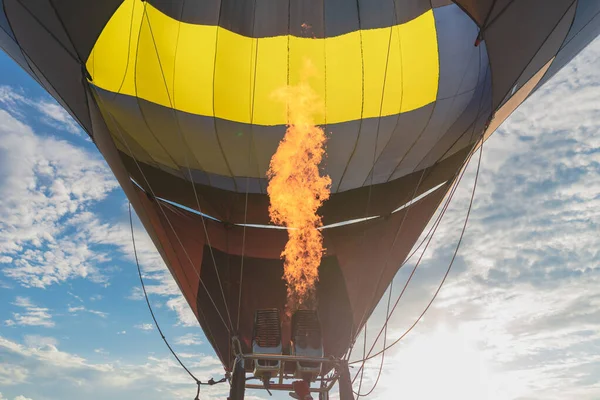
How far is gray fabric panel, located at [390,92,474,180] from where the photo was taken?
22.8ft

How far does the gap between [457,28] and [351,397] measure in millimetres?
4569

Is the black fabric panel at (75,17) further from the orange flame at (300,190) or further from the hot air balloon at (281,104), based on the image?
the orange flame at (300,190)

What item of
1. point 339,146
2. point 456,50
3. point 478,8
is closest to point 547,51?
point 456,50

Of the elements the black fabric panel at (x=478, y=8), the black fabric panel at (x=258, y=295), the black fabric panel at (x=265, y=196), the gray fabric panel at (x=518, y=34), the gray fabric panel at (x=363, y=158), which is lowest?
the black fabric panel at (x=258, y=295)

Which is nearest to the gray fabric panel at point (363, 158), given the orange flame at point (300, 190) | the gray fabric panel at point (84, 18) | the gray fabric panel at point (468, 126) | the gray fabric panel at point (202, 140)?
the orange flame at point (300, 190)

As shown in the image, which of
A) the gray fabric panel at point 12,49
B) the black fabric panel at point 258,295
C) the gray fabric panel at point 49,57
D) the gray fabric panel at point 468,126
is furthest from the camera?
the black fabric panel at point 258,295

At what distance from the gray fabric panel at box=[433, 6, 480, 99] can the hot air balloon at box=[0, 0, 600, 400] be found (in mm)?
18

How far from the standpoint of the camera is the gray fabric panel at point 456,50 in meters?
6.56

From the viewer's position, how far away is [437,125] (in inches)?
279

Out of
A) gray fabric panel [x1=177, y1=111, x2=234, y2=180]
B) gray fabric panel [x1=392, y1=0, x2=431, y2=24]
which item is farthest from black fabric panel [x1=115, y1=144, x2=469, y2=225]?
gray fabric panel [x1=392, y1=0, x2=431, y2=24]

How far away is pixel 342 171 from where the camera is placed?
764 cm

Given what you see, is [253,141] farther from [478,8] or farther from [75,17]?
[478,8]

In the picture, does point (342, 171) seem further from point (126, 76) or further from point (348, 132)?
point (126, 76)

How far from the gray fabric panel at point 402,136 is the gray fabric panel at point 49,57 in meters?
3.98
